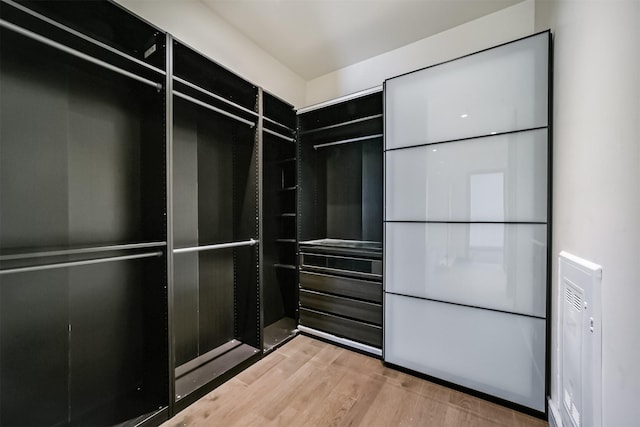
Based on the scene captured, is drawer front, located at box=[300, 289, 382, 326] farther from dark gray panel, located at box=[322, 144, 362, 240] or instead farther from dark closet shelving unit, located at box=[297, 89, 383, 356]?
dark gray panel, located at box=[322, 144, 362, 240]

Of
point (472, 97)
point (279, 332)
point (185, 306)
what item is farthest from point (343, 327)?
point (472, 97)

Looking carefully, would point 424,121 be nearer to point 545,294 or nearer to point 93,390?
point 545,294

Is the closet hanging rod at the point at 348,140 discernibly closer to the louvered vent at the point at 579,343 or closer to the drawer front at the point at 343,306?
the drawer front at the point at 343,306

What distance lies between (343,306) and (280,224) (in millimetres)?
1142

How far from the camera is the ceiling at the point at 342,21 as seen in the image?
6.67 feet

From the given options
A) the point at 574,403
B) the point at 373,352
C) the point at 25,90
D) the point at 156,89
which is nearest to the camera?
the point at 574,403

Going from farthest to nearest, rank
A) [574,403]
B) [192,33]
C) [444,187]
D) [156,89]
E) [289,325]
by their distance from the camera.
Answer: [289,325], [192,33], [444,187], [156,89], [574,403]

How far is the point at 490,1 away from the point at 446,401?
3.04 meters

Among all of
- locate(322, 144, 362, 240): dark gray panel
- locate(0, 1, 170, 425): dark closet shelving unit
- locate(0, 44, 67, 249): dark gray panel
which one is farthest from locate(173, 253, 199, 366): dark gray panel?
locate(322, 144, 362, 240): dark gray panel

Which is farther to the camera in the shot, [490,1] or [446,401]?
[490,1]

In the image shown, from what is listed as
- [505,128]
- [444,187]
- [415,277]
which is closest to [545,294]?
[415,277]

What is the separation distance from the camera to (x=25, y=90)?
4.11ft

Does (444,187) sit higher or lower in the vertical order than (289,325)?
higher

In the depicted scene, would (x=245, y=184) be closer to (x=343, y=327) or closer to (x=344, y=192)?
(x=344, y=192)
